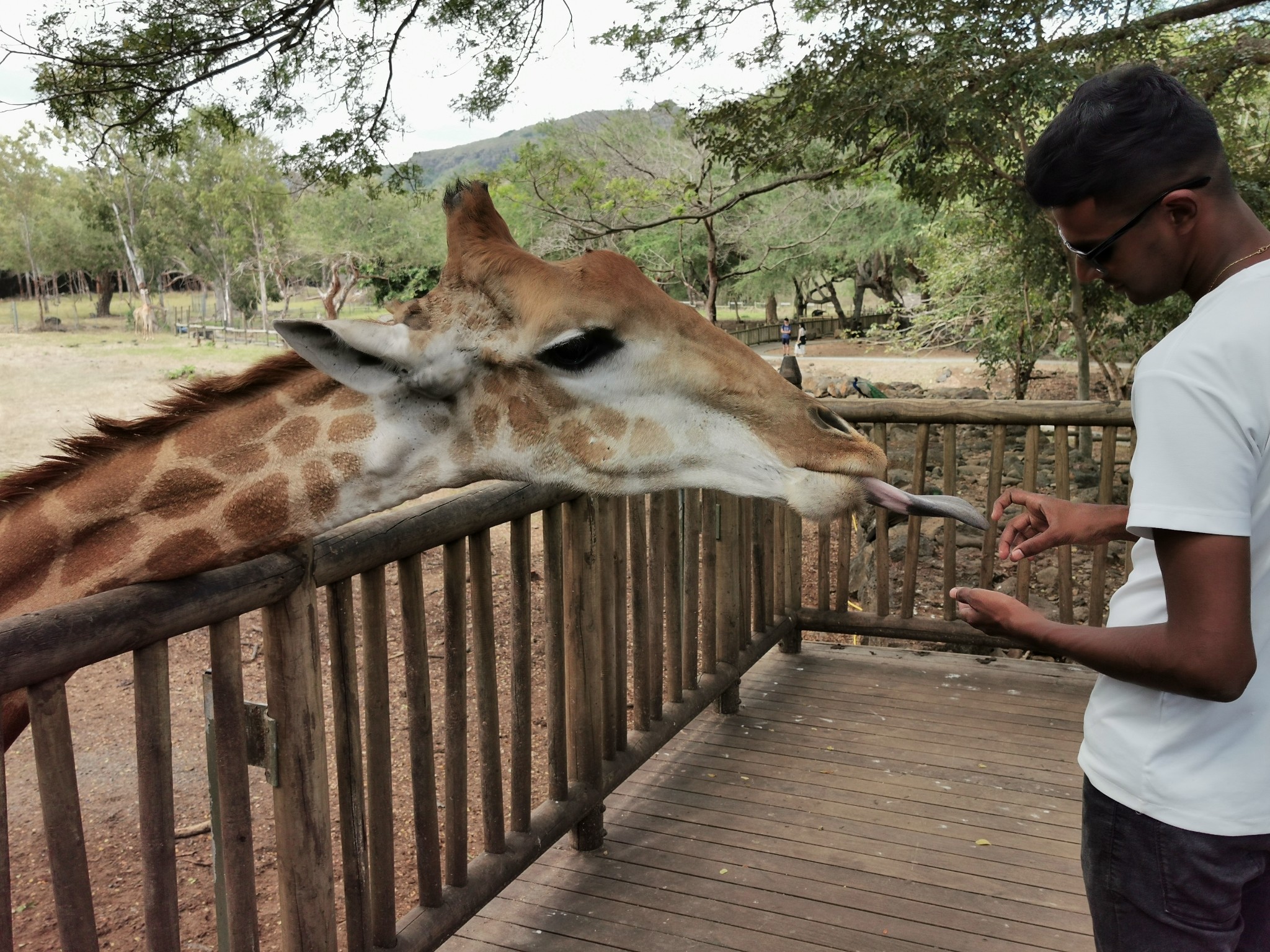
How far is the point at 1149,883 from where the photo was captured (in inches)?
51.4

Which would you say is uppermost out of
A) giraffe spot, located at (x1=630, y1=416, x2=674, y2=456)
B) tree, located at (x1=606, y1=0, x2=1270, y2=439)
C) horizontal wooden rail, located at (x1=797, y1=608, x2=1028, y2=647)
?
tree, located at (x1=606, y1=0, x2=1270, y2=439)

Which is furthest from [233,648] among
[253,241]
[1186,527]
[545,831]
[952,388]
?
[253,241]

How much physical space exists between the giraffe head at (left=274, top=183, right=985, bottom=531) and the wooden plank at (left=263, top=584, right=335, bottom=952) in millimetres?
366

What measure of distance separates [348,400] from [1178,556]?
5.07 ft

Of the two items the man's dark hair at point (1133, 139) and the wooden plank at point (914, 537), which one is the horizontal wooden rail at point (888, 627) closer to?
the wooden plank at point (914, 537)

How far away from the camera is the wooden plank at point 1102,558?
409 centimetres

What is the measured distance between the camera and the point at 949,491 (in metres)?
4.32

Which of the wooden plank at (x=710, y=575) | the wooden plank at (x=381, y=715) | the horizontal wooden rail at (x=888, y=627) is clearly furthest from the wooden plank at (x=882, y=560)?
the wooden plank at (x=381, y=715)

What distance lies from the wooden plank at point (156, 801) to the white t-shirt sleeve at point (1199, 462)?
1.55 m

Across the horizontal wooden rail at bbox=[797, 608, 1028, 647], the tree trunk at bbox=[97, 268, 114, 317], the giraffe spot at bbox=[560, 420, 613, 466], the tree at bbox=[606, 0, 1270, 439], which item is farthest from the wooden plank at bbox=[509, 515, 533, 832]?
the tree trunk at bbox=[97, 268, 114, 317]

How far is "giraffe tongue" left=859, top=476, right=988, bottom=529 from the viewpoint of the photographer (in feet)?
5.60

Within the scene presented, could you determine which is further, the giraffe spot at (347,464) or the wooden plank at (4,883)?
the giraffe spot at (347,464)

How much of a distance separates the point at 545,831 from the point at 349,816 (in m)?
0.88

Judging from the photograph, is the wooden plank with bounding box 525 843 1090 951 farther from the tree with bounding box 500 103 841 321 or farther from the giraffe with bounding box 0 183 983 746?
the tree with bounding box 500 103 841 321
